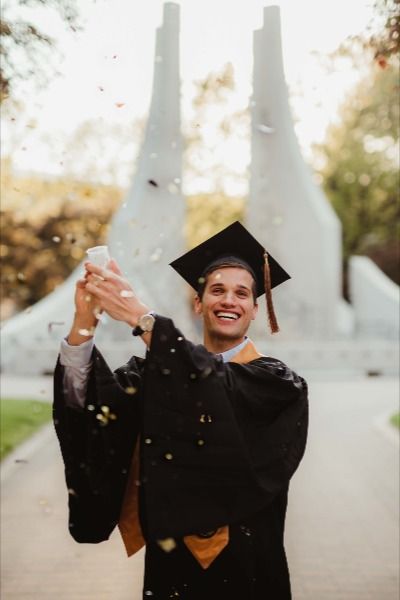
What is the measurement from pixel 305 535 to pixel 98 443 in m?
4.69

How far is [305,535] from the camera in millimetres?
6898

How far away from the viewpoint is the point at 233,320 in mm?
2834

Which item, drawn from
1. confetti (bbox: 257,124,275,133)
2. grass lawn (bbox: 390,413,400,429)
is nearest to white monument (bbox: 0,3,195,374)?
confetti (bbox: 257,124,275,133)

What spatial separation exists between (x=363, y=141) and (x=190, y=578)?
32.8 meters

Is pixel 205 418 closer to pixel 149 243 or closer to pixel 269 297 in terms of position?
pixel 269 297

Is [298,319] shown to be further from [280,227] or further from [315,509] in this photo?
[315,509]

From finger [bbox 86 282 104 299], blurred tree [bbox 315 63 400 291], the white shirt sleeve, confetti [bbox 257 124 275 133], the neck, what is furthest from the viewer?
blurred tree [bbox 315 63 400 291]

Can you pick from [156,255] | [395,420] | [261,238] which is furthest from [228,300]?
[261,238]

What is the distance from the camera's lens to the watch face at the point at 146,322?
2389mm

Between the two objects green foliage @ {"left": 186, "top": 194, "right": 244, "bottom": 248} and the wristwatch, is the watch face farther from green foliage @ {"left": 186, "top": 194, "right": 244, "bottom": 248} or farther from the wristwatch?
green foliage @ {"left": 186, "top": 194, "right": 244, "bottom": 248}

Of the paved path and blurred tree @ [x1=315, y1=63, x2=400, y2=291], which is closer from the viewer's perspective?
the paved path

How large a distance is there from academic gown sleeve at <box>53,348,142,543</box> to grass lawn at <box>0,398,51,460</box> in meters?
7.35

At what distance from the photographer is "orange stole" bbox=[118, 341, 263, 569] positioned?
8.75ft

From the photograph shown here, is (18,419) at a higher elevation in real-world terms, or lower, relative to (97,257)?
lower
